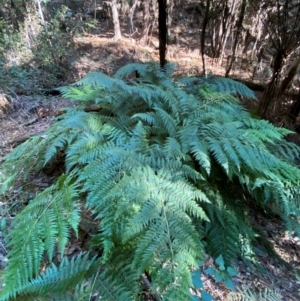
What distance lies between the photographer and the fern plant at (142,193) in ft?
3.90

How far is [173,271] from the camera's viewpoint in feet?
3.69

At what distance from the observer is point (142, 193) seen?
1.31m

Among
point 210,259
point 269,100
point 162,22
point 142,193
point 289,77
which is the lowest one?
point 210,259

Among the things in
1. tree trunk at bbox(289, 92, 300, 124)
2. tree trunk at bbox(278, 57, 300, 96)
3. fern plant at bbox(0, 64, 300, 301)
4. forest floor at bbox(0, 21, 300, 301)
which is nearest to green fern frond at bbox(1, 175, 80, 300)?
fern plant at bbox(0, 64, 300, 301)

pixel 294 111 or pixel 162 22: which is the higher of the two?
pixel 162 22

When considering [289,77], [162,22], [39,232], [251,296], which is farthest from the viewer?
[162,22]

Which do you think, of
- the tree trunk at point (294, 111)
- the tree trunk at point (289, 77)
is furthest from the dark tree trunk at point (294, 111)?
the tree trunk at point (289, 77)

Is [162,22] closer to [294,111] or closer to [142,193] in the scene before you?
[294,111]

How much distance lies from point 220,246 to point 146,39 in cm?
653

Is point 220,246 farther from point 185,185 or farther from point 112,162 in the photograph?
point 112,162

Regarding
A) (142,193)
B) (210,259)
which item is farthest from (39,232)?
(210,259)

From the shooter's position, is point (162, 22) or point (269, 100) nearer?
point (269, 100)

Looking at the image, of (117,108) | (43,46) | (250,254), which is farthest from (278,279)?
(43,46)

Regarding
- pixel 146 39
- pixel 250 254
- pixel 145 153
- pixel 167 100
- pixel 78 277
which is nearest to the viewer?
pixel 78 277
